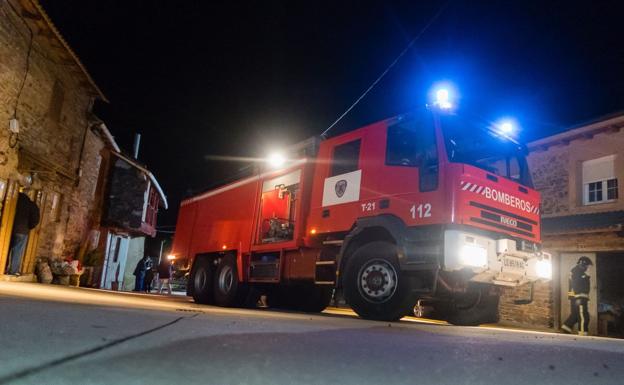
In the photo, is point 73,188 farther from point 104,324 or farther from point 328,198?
point 104,324

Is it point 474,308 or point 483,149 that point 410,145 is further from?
point 474,308

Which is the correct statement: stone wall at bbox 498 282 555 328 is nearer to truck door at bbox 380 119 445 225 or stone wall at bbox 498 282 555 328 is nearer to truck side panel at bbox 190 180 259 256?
truck side panel at bbox 190 180 259 256

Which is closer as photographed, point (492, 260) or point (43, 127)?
point (492, 260)

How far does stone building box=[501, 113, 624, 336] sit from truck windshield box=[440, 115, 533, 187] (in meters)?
6.44

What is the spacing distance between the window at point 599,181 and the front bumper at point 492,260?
7.58 m

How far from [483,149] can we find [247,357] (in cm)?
540

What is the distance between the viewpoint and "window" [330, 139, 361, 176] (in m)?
7.00

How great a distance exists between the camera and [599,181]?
12.5m

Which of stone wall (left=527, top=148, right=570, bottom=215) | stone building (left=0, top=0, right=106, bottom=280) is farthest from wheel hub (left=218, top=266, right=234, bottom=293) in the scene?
stone wall (left=527, top=148, right=570, bottom=215)

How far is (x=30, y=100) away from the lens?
36.7 ft

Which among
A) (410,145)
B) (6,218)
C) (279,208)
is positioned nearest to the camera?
(410,145)

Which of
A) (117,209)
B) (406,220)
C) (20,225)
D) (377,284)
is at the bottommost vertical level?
(377,284)

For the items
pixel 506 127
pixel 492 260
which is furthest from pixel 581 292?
pixel 492 260

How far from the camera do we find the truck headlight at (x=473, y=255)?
534 cm
